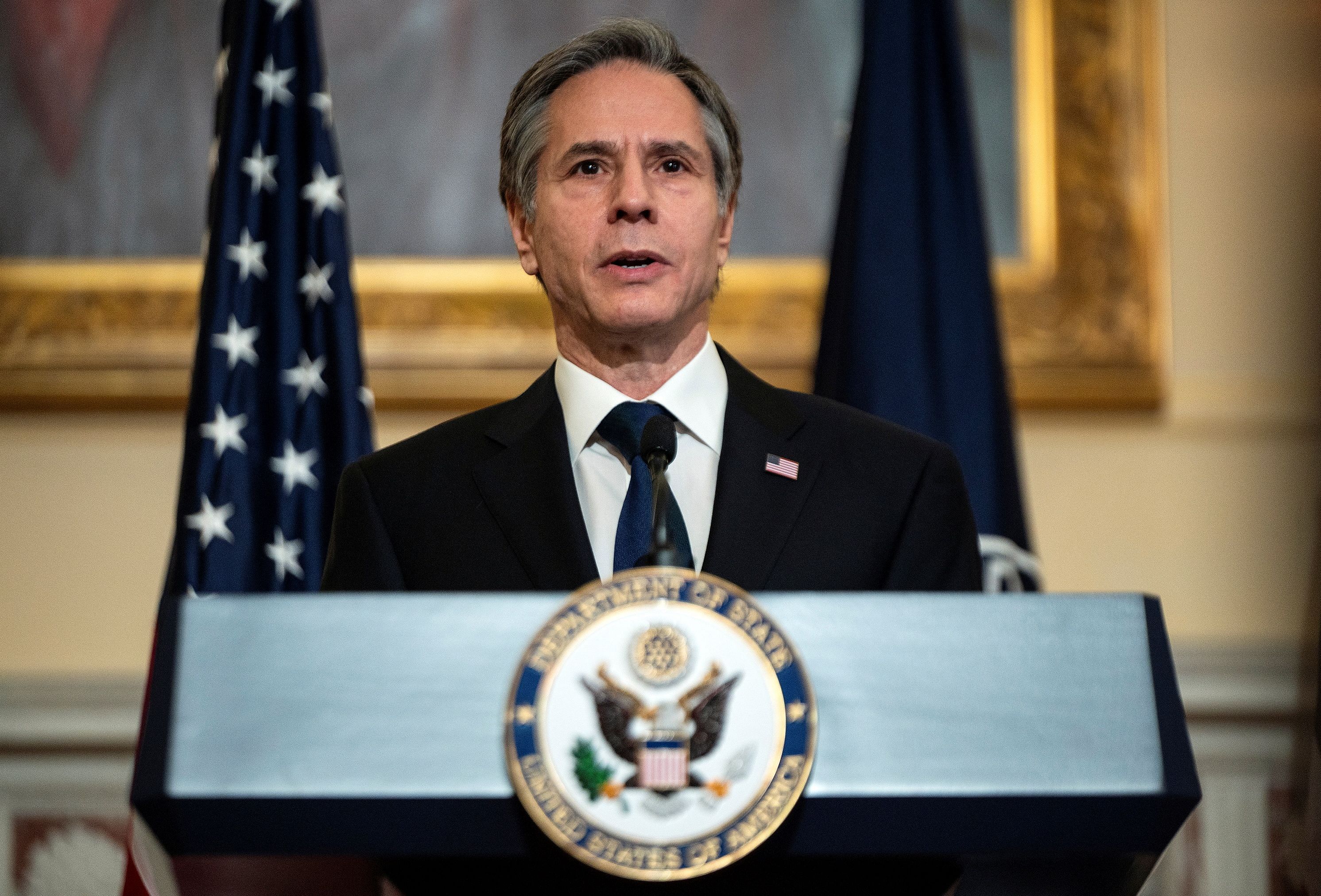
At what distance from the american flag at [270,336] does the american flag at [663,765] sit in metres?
2.23

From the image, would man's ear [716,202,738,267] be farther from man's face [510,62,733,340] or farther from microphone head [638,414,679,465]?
microphone head [638,414,679,465]

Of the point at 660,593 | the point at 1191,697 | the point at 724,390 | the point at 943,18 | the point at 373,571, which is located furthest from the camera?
the point at 1191,697

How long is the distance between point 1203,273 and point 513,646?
3542 mm

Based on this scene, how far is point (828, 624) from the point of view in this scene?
120 cm

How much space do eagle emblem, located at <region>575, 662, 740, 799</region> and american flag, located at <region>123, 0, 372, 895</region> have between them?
221 cm

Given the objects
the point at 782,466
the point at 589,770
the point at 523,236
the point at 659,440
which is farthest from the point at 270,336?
the point at 589,770

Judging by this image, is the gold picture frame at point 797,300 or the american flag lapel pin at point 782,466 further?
the gold picture frame at point 797,300

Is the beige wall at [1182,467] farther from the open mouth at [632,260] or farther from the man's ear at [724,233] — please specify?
the open mouth at [632,260]

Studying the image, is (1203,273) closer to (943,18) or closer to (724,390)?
(943,18)

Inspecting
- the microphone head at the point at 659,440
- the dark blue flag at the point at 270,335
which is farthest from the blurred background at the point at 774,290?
the microphone head at the point at 659,440

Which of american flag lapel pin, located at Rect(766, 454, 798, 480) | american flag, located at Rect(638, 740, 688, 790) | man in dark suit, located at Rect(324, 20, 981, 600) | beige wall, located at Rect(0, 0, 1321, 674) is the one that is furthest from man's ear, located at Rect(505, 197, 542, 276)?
beige wall, located at Rect(0, 0, 1321, 674)

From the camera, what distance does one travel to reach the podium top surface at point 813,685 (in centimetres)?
116

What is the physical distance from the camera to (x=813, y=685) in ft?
3.86

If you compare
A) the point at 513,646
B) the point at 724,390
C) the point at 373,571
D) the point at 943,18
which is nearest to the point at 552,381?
the point at 724,390
